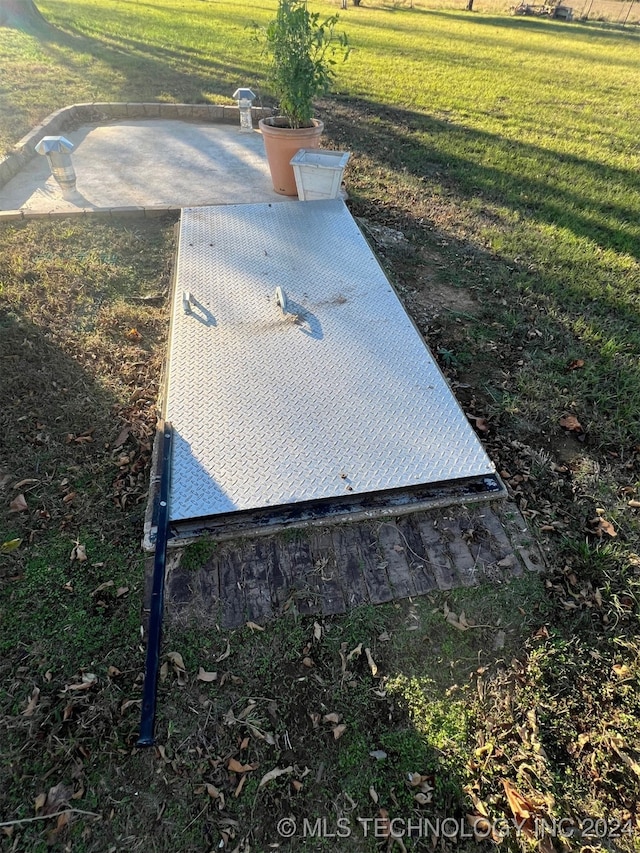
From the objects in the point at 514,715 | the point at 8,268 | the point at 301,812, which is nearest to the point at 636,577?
the point at 514,715

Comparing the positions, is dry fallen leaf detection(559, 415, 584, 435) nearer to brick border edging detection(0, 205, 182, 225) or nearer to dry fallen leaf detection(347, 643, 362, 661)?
dry fallen leaf detection(347, 643, 362, 661)

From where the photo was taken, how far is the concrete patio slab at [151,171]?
15.8ft

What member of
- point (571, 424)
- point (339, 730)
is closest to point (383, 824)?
point (339, 730)

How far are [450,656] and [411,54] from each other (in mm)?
14114

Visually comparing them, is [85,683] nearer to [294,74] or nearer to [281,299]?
[281,299]

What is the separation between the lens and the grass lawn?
1574 mm

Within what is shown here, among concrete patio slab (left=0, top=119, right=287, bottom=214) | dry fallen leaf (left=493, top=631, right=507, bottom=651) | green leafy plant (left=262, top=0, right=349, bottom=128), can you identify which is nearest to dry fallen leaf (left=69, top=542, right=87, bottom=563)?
dry fallen leaf (left=493, top=631, right=507, bottom=651)

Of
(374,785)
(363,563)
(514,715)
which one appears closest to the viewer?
(374,785)

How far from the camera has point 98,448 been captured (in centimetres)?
257

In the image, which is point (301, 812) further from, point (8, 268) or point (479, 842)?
point (8, 268)

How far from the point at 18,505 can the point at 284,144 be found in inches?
161

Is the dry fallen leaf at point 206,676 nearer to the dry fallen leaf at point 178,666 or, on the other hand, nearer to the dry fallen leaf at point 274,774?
the dry fallen leaf at point 178,666

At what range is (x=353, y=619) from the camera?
1.99 metres

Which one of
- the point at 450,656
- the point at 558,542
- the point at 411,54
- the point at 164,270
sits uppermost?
A: the point at 411,54
